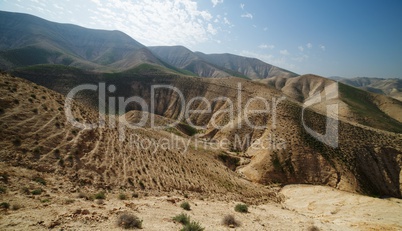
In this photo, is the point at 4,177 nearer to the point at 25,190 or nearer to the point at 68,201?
the point at 25,190

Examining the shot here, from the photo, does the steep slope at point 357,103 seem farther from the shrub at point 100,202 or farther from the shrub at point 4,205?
the shrub at point 4,205

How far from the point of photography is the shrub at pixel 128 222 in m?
7.98

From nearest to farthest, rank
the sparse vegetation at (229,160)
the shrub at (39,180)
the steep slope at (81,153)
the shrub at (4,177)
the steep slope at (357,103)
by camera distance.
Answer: the shrub at (4,177), the shrub at (39,180), the steep slope at (81,153), the sparse vegetation at (229,160), the steep slope at (357,103)

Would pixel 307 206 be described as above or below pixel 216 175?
below

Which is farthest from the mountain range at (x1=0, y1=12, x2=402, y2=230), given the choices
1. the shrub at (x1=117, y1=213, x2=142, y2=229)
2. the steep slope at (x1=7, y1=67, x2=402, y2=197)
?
the shrub at (x1=117, y1=213, x2=142, y2=229)

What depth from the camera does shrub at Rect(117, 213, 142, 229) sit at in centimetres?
798

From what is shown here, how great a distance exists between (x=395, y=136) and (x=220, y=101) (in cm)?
3742

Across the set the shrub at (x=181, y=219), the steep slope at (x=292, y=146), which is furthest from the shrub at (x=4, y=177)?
the steep slope at (x=292, y=146)

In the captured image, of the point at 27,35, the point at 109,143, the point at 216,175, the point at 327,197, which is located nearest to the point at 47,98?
the point at 109,143

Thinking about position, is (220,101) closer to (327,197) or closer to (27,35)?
(327,197)

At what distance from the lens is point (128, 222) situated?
809 cm

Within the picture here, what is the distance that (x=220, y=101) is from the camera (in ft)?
202

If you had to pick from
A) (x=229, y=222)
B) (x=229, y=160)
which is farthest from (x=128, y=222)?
(x=229, y=160)

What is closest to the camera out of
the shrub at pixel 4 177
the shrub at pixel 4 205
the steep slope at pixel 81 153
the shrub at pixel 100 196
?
the shrub at pixel 4 205
